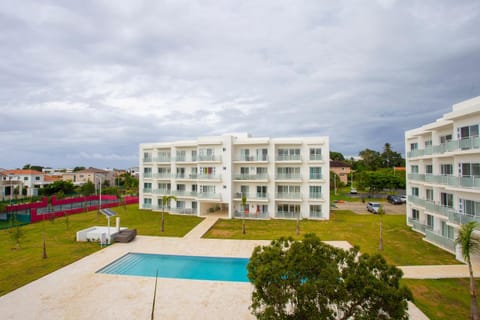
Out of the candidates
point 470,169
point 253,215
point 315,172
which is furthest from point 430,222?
point 253,215

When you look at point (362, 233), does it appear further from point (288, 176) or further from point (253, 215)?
point (253, 215)

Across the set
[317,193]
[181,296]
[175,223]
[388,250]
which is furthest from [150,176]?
[388,250]

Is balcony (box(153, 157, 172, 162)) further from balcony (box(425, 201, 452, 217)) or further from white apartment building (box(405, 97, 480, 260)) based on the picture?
balcony (box(425, 201, 452, 217))

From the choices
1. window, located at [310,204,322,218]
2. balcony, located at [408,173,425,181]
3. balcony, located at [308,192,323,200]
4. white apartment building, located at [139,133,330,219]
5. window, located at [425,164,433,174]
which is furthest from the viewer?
white apartment building, located at [139,133,330,219]

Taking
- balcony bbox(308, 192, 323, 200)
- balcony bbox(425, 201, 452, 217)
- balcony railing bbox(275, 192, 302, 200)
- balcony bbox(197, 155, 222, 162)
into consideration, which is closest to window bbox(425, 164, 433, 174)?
balcony bbox(425, 201, 452, 217)

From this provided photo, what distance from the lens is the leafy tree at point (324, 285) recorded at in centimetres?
672

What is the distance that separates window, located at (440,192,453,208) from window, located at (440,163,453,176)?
1.65 meters

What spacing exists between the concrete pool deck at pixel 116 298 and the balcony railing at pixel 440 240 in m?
10.0

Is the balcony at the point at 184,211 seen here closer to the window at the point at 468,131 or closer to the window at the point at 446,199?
the window at the point at 446,199

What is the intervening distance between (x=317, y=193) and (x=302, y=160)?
14.3 ft

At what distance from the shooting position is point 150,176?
3694cm

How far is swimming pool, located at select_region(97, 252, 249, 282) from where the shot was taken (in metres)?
14.8

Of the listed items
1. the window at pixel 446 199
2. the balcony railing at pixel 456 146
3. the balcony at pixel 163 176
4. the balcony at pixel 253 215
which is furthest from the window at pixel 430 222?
the balcony at pixel 163 176

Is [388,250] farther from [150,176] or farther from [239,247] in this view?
[150,176]
